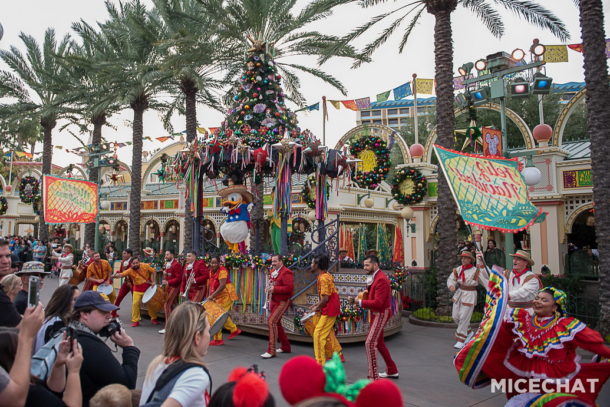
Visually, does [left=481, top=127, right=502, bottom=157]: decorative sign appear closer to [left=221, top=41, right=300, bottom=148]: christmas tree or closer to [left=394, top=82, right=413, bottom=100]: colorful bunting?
[left=221, top=41, right=300, bottom=148]: christmas tree

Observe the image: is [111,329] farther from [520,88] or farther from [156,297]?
[520,88]

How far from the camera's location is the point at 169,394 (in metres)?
2.29

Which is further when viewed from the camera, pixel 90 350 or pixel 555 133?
pixel 555 133

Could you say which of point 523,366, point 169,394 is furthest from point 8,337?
point 523,366

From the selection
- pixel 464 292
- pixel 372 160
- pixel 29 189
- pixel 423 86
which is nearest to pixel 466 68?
pixel 372 160

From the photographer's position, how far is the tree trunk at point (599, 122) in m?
9.02

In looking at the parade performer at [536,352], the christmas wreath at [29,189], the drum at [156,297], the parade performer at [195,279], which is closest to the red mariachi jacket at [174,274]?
the parade performer at [195,279]

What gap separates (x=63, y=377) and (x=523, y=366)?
396 centimetres

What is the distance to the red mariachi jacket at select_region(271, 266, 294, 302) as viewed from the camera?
25.6 ft

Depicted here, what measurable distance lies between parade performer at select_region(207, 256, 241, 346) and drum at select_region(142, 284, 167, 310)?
80.3 inches

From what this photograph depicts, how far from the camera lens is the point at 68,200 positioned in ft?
40.8

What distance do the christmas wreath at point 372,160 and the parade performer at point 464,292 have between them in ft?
19.5

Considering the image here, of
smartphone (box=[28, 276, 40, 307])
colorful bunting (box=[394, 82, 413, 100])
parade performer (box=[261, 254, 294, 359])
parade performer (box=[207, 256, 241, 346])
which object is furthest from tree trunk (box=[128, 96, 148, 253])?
smartphone (box=[28, 276, 40, 307])

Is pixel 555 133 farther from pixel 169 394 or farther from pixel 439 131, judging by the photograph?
pixel 169 394
